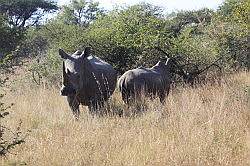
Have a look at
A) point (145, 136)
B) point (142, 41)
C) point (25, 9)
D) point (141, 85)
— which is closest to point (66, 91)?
point (141, 85)

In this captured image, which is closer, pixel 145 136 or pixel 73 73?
pixel 145 136

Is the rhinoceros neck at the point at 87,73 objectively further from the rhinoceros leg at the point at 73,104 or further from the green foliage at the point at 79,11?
the green foliage at the point at 79,11

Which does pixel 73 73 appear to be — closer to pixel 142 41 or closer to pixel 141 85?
pixel 141 85

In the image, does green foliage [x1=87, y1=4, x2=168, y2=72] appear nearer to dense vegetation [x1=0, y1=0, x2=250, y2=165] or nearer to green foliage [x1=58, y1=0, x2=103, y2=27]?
dense vegetation [x1=0, y1=0, x2=250, y2=165]

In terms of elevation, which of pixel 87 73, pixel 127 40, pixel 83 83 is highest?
pixel 127 40

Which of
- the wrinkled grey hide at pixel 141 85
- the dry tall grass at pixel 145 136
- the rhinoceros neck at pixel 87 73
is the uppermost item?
the rhinoceros neck at pixel 87 73

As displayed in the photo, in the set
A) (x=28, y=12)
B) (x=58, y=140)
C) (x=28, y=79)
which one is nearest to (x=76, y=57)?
(x=58, y=140)

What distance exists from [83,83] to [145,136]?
209 centimetres

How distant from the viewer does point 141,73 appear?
28.7 ft

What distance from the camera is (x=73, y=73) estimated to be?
24.9 feet

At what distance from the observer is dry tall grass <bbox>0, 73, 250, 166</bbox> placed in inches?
212

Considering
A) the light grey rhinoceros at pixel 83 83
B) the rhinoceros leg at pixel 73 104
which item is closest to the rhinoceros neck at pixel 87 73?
the light grey rhinoceros at pixel 83 83

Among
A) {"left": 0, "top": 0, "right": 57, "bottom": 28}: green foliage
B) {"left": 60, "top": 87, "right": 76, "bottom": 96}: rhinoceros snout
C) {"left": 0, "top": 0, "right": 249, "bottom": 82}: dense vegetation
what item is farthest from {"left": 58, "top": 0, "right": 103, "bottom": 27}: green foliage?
{"left": 60, "top": 87, "right": 76, "bottom": 96}: rhinoceros snout

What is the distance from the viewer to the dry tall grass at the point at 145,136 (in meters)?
5.38
